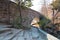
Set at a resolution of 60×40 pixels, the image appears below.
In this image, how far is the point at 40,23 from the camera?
6590mm

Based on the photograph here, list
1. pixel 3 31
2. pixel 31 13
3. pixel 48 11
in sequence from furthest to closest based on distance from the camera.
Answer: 1. pixel 48 11
2. pixel 31 13
3. pixel 3 31

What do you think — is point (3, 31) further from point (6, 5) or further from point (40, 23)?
point (40, 23)

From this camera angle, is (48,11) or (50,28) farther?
(48,11)

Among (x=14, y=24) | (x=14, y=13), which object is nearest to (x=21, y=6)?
(x=14, y=13)

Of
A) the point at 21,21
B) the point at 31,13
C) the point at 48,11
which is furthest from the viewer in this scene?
the point at 48,11

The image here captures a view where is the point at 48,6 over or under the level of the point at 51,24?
over

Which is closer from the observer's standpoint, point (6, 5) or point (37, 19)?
point (6, 5)

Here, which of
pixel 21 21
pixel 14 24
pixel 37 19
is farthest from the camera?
pixel 37 19

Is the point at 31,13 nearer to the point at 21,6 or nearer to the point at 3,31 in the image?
the point at 21,6

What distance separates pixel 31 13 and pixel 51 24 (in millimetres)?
1119

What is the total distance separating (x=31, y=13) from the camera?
254 inches

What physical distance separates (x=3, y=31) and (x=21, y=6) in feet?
6.27

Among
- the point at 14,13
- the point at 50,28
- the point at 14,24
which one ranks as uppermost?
the point at 14,13

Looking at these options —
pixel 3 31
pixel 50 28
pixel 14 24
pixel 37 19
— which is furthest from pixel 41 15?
pixel 3 31
